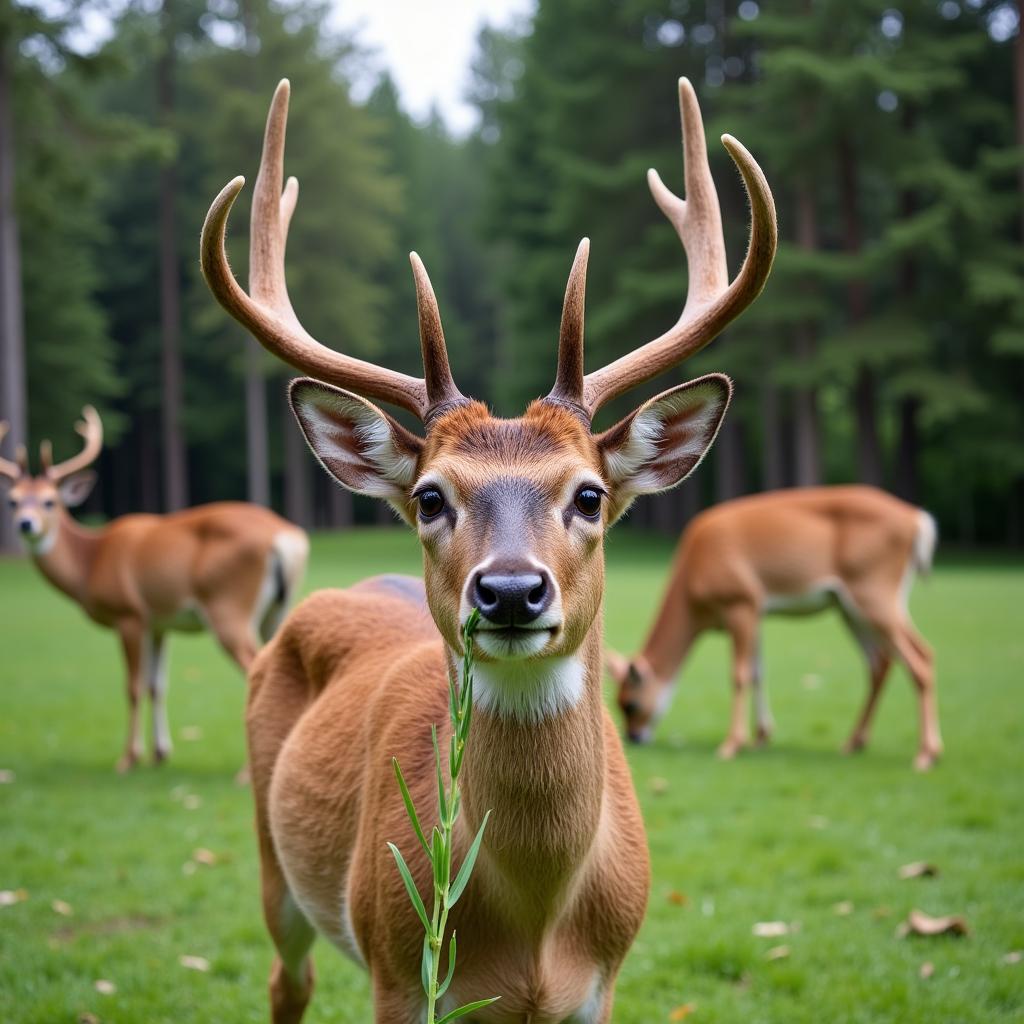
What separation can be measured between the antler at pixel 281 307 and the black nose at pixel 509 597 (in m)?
0.74

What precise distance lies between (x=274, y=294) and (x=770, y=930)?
10.7ft

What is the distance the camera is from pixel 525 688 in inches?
104

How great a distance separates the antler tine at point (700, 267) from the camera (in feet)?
10.1

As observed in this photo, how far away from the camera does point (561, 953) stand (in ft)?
9.11

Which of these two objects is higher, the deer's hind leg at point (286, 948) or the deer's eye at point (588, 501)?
the deer's eye at point (588, 501)

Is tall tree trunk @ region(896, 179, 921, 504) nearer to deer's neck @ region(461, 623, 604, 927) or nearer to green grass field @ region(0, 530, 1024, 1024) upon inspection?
green grass field @ region(0, 530, 1024, 1024)

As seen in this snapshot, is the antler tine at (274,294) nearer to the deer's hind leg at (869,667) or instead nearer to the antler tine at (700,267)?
the antler tine at (700,267)

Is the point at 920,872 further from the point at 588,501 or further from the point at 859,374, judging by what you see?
the point at 859,374

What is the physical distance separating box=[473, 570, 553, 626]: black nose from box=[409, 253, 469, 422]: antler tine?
76 centimetres

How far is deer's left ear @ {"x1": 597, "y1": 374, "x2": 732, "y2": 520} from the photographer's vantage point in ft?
9.67

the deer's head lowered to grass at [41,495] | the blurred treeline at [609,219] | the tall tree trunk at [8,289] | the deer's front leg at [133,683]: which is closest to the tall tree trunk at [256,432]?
the blurred treeline at [609,219]

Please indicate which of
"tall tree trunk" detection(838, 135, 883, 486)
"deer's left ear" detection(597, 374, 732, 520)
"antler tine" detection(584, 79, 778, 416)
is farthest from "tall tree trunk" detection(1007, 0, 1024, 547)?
Result: "deer's left ear" detection(597, 374, 732, 520)

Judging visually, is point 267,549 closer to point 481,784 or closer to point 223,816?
point 223,816

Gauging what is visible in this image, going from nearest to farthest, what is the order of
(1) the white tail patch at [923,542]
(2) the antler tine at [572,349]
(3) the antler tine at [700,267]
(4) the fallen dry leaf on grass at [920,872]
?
(2) the antler tine at [572,349]
(3) the antler tine at [700,267]
(4) the fallen dry leaf on grass at [920,872]
(1) the white tail patch at [923,542]
